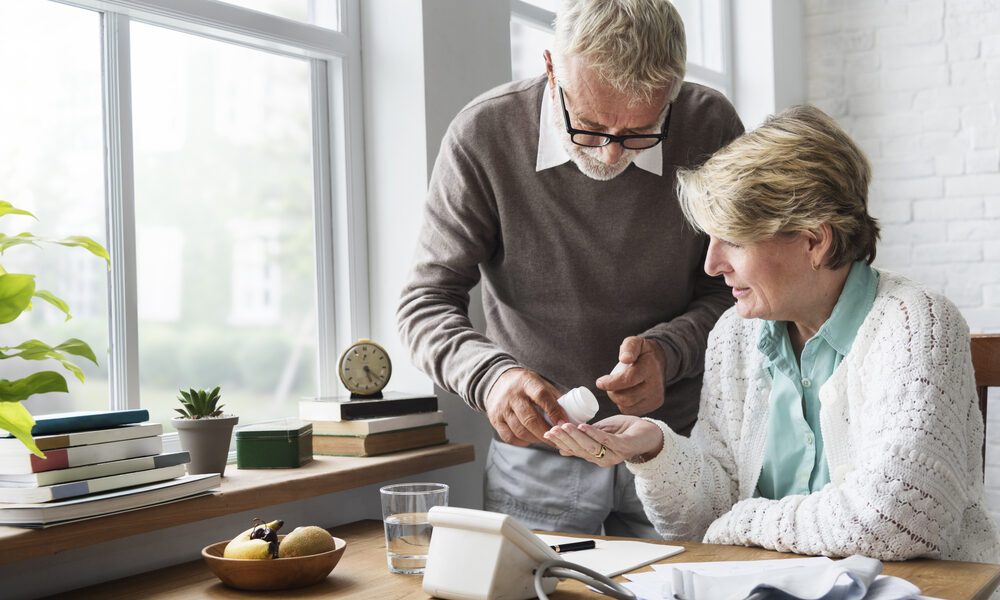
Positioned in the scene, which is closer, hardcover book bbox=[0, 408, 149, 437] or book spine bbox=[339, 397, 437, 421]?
hardcover book bbox=[0, 408, 149, 437]

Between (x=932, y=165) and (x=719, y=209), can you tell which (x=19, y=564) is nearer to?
(x=719, y=209)

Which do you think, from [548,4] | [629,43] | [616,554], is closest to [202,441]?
[616,554]

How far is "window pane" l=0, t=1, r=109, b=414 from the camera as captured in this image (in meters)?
1.79

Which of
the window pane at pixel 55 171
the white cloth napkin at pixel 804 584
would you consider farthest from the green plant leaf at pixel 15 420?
the white cloth napkin at pixel 804 584

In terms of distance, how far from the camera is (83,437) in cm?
149

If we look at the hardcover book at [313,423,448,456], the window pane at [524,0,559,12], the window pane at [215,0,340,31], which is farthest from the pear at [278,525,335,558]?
the window pane at [524,0,559,12]

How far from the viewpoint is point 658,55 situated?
5.84 ft

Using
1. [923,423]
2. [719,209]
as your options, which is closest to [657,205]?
[719,209]

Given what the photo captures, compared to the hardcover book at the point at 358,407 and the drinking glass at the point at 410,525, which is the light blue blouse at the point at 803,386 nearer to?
the drinking glass at the point at 410,525

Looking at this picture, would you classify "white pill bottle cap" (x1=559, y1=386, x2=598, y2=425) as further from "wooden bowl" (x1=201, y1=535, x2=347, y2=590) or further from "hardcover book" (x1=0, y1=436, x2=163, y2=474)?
"hardcover book" (x1=0, y1=436, x2=163, y2=474)

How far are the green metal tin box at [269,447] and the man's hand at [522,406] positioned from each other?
1.44 feet

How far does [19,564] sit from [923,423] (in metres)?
1.37

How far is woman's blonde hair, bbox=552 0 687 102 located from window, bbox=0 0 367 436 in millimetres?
788

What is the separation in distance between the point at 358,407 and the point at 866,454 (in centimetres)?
104
